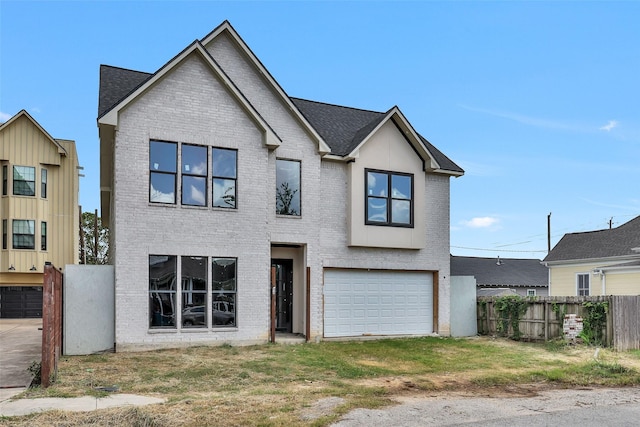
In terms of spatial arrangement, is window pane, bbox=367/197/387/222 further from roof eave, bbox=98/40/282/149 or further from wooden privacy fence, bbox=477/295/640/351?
A: wooden privacy fence, bbox=477/295/640/351

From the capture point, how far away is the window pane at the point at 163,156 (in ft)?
48.8

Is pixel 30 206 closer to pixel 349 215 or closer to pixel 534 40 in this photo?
pixel 349 215

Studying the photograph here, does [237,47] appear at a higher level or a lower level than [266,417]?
higher

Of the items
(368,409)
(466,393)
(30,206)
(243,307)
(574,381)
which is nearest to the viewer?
(368,409)

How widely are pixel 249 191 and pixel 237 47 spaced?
15.2ft

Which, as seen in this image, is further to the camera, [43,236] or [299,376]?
[43,236]

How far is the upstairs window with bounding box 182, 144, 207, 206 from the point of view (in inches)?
599

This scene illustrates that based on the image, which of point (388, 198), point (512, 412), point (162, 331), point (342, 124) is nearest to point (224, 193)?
point (162, 331)

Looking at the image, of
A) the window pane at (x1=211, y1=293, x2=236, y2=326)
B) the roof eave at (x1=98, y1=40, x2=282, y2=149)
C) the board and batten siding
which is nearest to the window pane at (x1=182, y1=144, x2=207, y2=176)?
the roof eave at (x1=98, y1=40, x2=282, y2=149)

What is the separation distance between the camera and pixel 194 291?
15.1m

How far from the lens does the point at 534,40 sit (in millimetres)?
17938

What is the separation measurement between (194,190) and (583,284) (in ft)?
84.2

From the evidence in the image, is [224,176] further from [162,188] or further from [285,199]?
[285,199]

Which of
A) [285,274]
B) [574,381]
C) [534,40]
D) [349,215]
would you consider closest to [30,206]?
[285,274]
